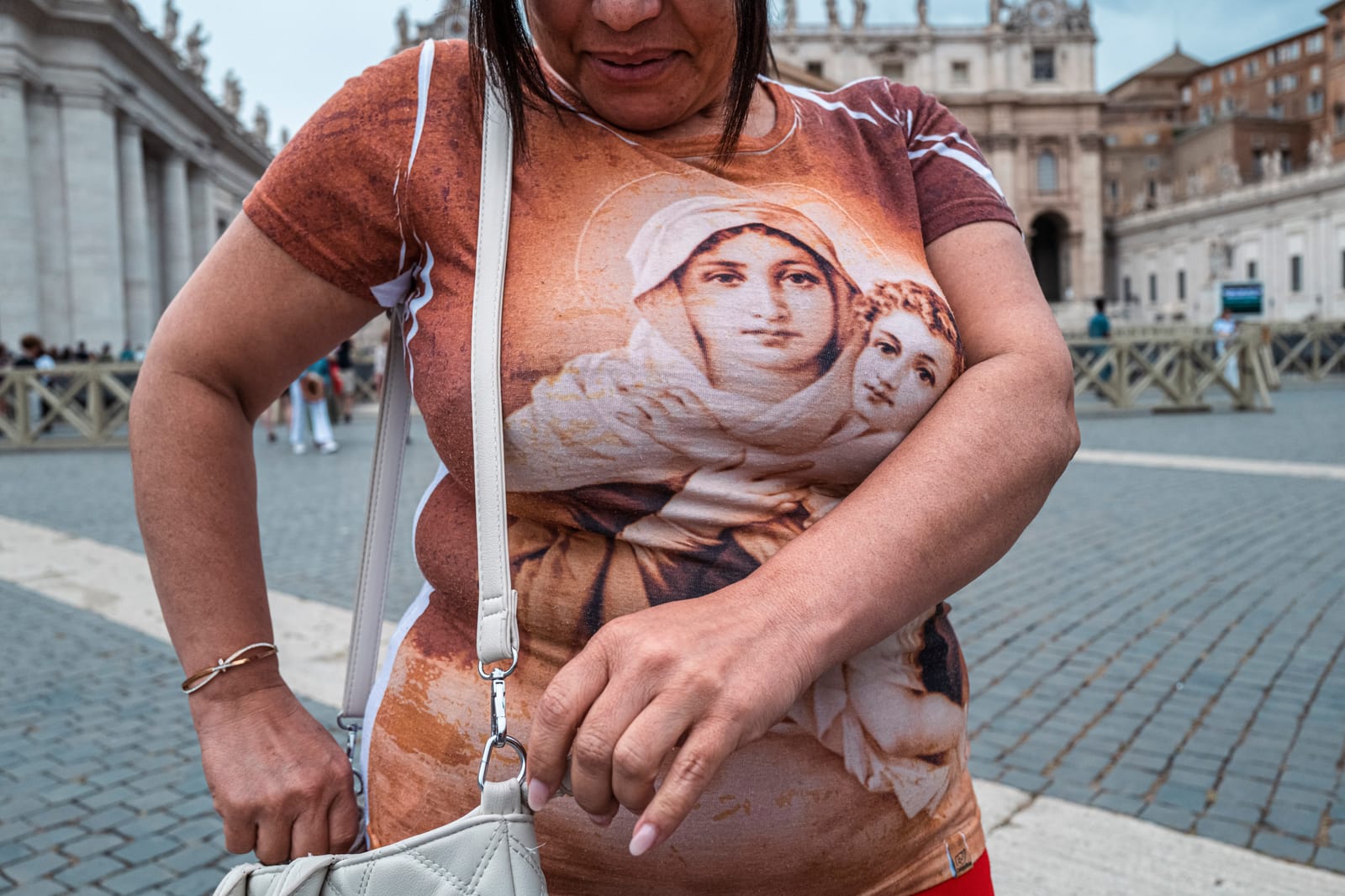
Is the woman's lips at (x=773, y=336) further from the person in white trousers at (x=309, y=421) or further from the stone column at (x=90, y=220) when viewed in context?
the stone column at (x=90, y=220)

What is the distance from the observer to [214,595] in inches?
41.0

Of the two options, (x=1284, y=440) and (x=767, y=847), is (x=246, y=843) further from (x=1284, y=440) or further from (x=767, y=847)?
(x=1284, y=440)

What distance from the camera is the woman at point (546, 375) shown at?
0.89m

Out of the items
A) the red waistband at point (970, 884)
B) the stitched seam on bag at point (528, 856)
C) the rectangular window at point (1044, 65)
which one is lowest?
the red waistband at point (970, 884)

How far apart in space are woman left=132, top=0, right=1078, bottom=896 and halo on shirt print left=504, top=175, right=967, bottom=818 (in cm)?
2

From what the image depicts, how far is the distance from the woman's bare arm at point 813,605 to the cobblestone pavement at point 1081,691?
7.00ft

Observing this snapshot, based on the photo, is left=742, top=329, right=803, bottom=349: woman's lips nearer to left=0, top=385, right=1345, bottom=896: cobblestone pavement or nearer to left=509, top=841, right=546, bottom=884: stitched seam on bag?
left=509, top=841, right=546, bottom=884: stitched seam on bag

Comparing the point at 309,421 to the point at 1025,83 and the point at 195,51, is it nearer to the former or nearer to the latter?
the point at 195,51

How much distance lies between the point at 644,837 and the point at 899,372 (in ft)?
1.41

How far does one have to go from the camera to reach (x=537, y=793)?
2.51ft

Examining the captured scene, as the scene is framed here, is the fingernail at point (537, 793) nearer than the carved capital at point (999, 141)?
Yes

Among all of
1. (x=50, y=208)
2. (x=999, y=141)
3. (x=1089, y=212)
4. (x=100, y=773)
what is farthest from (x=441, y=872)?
(x=1089, y=212)

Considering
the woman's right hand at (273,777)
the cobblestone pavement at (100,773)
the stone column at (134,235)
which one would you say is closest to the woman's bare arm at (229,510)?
the woman's right hand at (273,777)

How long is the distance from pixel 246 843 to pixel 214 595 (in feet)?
0.72
